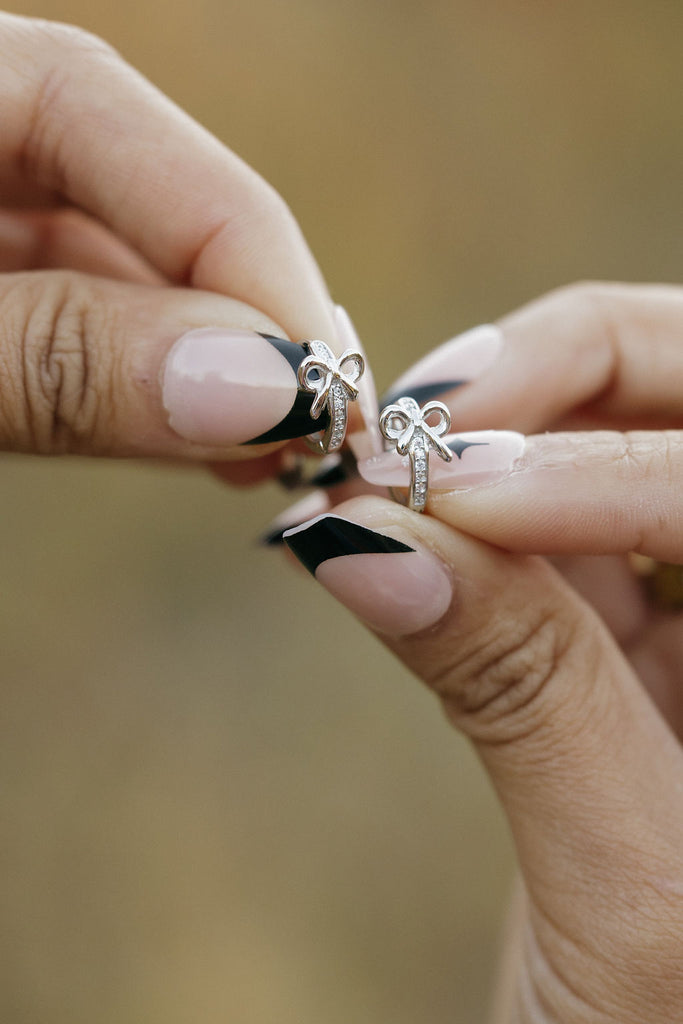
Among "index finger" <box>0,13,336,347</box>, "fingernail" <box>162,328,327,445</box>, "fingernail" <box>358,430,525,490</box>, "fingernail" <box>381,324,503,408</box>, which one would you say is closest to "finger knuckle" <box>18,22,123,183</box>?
"index finger" <box>0,13,336,347</box>

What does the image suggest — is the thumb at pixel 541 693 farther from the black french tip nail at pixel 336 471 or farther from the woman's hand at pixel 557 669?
the black french tip nail at pixel 336 471

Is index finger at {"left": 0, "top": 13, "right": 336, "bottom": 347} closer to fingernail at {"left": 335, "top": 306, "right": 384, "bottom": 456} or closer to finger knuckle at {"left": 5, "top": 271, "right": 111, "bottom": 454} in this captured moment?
fingernail at {"left": 335, "top": 306, "right": 384, "bottom": 456}

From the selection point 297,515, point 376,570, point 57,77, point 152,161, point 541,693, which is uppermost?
point 57,77

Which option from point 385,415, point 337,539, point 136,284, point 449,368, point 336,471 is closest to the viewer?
point 337,539

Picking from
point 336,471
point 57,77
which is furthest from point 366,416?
point 57,77

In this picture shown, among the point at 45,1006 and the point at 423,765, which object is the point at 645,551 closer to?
the point at 423,765

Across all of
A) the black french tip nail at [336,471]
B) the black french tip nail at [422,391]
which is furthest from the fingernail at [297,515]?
the black french tip nail at [422,391]

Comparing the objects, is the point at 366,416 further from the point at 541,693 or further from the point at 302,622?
the point at 302,622

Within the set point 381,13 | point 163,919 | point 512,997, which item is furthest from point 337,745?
point 381,13
